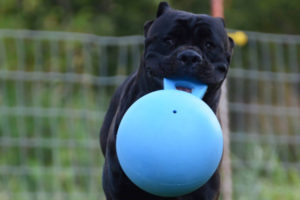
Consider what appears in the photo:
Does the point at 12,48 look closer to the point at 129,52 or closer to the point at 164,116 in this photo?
the point at 129,52

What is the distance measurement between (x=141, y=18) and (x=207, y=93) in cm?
664

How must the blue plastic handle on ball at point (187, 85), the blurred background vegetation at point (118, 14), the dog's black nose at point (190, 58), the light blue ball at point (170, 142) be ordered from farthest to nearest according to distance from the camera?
1. the blurred background vegetation at point (118, 14)
2. the blue plastic handle on ball at point (187, 85)
3. the dog's black nose at point (190, 58)
4. the light blue ball at point (170, 142)

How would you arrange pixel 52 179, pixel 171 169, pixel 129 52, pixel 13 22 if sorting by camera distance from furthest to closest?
1. pixel 13 22
2. pixel 129 52
3. pixel 52 179
4. pixel 171 169

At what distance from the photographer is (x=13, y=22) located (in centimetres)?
977

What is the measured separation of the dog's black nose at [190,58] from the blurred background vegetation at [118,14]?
5.72 m

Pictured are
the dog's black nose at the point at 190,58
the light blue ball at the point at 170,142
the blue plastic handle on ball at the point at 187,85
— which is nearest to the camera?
the light blue ball at the point at 170,142

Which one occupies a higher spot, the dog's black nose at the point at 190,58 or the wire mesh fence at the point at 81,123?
the dog's black nose at the point at 190,58

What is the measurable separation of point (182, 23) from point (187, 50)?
179 millimetres

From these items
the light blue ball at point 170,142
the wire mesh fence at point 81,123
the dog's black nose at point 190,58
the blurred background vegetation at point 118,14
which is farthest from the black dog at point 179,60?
the blurred background vegetation at point 118,14

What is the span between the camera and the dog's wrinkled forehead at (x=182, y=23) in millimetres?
4066

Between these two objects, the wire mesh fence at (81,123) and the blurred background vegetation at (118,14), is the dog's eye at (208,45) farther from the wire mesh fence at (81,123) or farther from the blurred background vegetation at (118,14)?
the blurred background vegetation at (118,14)

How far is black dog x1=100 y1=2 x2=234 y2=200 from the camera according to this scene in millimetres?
3969

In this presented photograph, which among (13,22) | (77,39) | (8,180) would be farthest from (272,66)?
(13,22)

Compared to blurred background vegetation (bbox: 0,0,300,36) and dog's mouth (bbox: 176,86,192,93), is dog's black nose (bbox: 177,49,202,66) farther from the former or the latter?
blurred background vegetation (bbox: 0,0,300,36)
